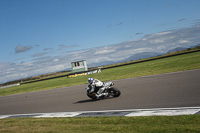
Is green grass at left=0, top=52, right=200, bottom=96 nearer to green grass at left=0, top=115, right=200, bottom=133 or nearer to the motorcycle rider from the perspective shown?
the motorcycle rider

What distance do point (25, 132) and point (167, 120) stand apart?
4.03m

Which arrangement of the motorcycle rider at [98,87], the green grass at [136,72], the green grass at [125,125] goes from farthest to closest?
the green grass at [136,72] → the motorcycle rider at [98,87] → the green grass at [125,125]

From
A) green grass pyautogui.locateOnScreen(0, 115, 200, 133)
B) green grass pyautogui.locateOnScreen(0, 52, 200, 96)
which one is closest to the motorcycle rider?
green grass pyautogui.locateOnScreen(0, 115, 200, 133)

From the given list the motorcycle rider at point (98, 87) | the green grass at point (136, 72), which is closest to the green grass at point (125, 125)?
the motorcycle rider at point (98, 87)

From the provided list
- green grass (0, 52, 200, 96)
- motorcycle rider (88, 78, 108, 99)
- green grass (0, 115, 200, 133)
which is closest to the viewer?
green grass (0, 115, 200, 133)

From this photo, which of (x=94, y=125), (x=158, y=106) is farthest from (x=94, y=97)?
(x=94, y=125)

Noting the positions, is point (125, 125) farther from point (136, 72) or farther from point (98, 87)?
point (136, 72)

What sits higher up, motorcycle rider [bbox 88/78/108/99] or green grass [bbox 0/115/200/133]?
motorcycle rider [bbox 88/78/108/99]

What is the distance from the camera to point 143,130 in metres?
5.86

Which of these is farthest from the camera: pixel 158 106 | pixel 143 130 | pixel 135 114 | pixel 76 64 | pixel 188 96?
pixel 76 64

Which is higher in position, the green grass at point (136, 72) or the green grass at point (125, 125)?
the green grass at point (136, 72)

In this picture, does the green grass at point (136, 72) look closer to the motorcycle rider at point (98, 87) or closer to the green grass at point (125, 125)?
the motorcycle rider at point (98, 87)

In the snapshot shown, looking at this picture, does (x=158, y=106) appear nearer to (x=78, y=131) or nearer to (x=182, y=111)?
(x=182, y=111)

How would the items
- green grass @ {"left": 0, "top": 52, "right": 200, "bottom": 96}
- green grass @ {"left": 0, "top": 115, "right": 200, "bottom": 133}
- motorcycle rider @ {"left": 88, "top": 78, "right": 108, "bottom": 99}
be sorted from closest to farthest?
green grass @ {"left": 0, "top": 115, "right": 200, "bottom": 133}, motorcycle rider @ {"left": 88, "top": 78, "right": 108, "bottom": 99}, green grass @ {"left": 0, "top": 52, "right": 200, "bottom": 96}
